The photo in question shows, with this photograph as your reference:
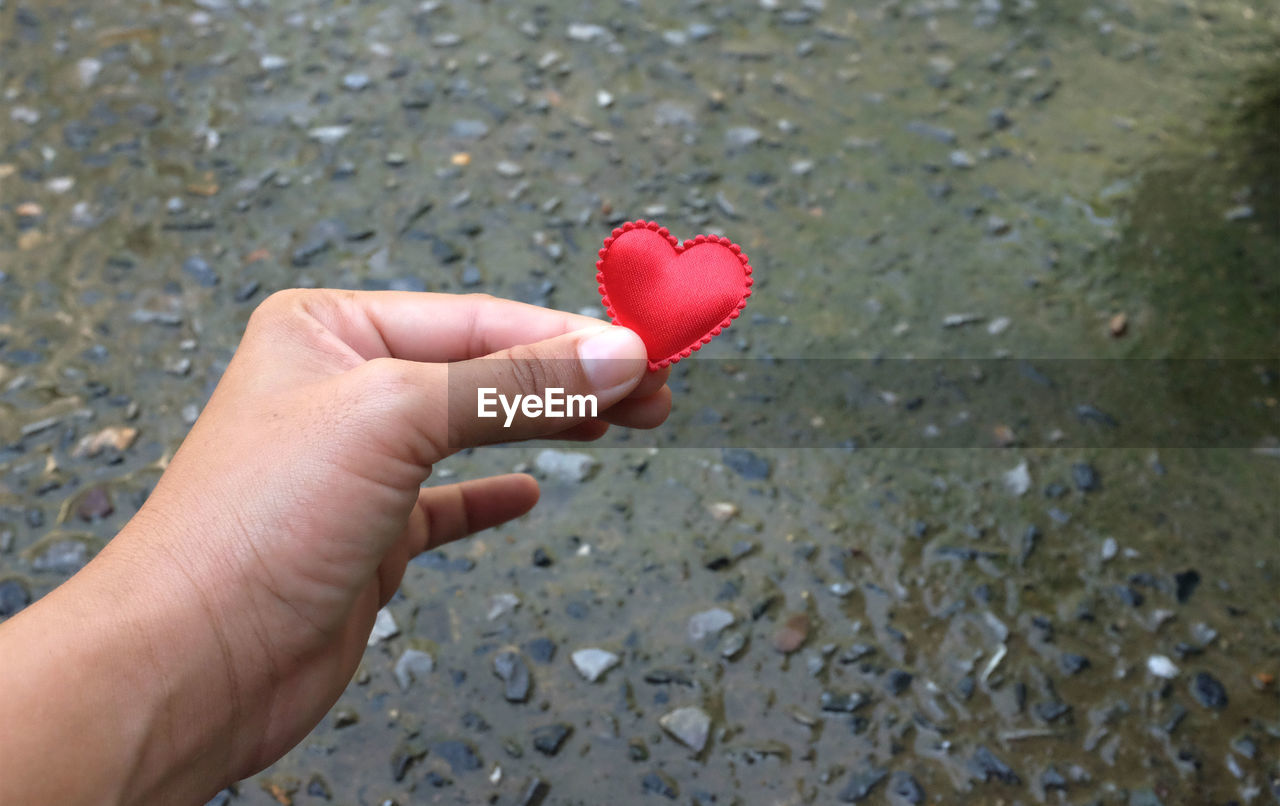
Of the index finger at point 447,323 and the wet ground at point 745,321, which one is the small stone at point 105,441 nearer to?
the wet ground at point 745,321

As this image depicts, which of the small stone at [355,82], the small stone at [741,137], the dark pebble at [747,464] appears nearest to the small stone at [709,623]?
the dark pebble at [747,464]

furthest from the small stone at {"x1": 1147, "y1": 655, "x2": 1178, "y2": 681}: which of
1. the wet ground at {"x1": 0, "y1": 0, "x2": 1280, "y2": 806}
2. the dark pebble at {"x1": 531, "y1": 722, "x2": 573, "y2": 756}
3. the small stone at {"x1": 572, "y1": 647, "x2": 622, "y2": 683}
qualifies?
the dark pebble at {"x1": 531, "y1": 722, "x2": 573, "y2": 756}

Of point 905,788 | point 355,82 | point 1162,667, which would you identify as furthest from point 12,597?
point 1162,667

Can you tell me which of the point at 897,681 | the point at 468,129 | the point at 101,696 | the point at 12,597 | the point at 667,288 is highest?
the point at 667,288

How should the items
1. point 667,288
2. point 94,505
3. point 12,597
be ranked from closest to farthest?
point 667,288 < point 12,597 < point 94,505

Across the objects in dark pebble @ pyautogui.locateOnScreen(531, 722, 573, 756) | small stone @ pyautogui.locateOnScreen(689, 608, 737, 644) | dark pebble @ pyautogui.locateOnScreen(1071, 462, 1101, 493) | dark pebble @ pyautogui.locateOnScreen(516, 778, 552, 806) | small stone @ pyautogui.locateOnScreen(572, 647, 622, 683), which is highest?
small stone @ pyautogui.locateOnScreen(572, 647, 622, 683)

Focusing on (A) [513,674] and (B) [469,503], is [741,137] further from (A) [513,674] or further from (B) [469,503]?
(A) [513,674]

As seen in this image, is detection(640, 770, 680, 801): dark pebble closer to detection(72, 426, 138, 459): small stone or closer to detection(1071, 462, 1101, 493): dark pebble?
detection(1071, 462, 1101, 493): dark pebble
